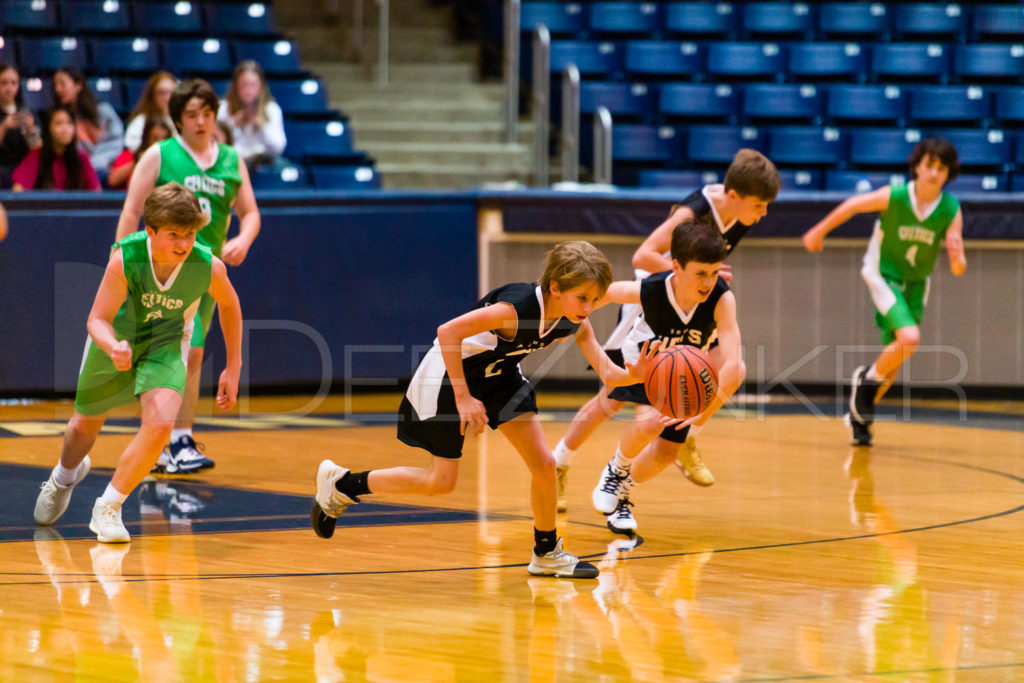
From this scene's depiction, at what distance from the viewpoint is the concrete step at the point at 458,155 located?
1252 cm

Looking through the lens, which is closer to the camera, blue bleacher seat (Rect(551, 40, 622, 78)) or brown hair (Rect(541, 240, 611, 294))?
brown hair (Rect(541, 240, 611, 294))

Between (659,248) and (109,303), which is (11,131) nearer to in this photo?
(109,303)

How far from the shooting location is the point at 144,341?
17.9 ft

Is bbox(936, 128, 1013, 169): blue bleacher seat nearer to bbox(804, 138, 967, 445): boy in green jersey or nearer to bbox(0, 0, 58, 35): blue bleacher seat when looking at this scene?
bbox(804, 138, 967, 445): boy in green jersey

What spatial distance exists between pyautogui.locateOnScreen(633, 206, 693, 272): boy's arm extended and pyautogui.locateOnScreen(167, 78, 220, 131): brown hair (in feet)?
6.76

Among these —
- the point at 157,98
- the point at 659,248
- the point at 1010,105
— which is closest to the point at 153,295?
the point at 659,248

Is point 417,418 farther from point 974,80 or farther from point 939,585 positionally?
point 974,80

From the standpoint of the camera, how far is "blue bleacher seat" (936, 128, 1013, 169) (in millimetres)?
12266

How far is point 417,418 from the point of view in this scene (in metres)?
4.88

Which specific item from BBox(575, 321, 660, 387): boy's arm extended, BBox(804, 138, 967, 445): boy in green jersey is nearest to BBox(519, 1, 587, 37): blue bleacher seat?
BBox(804, 138, 967, 445): boy in green jersey

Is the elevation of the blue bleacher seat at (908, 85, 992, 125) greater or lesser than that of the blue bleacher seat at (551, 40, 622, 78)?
lesser

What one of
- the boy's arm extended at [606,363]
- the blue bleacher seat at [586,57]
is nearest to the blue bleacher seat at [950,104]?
the blue bleacher seat at [586,57]

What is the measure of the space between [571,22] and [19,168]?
5.61 meters

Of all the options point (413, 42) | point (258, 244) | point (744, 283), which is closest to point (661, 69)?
point (413, 42)
